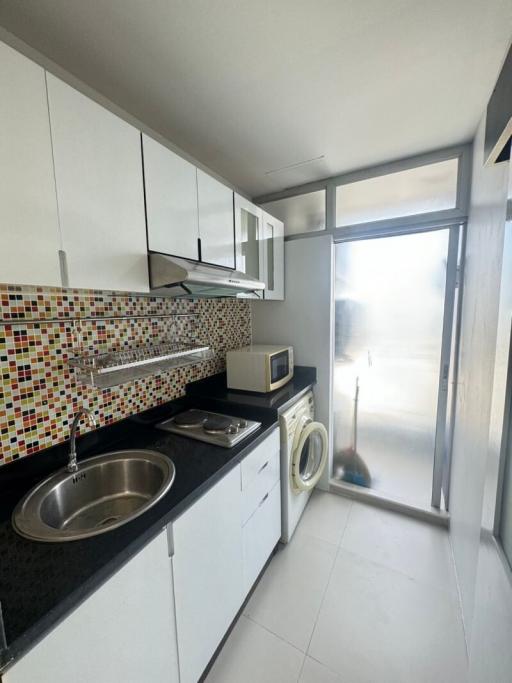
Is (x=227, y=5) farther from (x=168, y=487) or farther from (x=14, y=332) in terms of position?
(x=168, y=487)

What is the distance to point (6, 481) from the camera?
3.39ft

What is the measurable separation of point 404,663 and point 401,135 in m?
2.78

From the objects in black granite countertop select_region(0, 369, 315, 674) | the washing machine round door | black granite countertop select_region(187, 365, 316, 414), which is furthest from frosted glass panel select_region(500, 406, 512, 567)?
the washing machine round door

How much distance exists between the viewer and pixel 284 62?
120cm

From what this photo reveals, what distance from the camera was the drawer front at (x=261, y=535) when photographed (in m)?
1.44

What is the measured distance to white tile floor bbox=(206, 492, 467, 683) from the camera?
1.25 m

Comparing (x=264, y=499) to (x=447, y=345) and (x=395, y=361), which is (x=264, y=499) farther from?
(x=447, y=345)

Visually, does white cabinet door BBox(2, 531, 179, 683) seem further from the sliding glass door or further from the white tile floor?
the sliding glass door

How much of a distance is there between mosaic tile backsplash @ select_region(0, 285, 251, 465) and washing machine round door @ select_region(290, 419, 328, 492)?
983 mm

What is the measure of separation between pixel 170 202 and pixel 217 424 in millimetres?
1180

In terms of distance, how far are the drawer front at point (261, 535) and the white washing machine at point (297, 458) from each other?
2.6 inches

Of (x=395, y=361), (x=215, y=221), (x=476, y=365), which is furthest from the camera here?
(x=395, y=361)

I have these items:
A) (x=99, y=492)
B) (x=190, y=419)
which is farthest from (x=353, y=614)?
(x=99, y=492)

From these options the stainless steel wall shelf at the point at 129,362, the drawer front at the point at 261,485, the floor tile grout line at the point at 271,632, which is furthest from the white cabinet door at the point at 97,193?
the floor tile grout line at the point at 271,632
